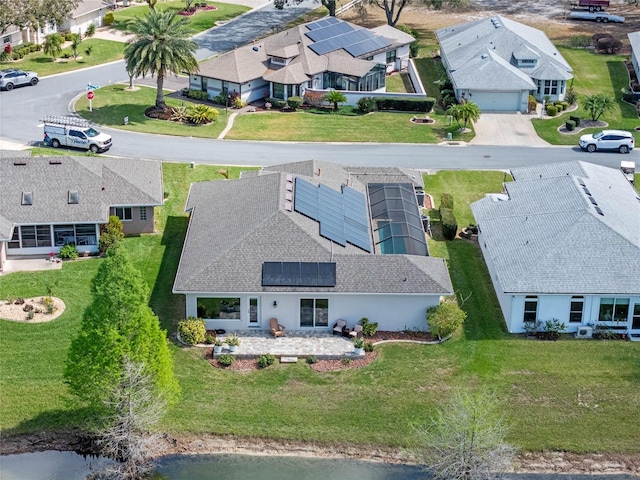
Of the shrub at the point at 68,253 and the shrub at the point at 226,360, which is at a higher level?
the shrub at the point at 68,253

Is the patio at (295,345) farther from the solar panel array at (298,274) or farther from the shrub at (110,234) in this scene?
the shrub at (110,234)

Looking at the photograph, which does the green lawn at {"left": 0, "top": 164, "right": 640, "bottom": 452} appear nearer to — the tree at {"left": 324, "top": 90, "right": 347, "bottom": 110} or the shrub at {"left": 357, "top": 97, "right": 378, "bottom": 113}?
the shrub at {"left": 357, "top": 97, "right": 378, "bottom": 113}

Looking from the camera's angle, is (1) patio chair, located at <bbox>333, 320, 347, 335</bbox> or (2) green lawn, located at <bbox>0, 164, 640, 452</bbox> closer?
(2) green lawn, located at <bbox>0, 164, 640, 452</bbox>

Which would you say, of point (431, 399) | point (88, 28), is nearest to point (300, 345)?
point (431, 399)

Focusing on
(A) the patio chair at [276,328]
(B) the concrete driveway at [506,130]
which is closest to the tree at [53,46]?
(B) the concrete driveway at [506,130]

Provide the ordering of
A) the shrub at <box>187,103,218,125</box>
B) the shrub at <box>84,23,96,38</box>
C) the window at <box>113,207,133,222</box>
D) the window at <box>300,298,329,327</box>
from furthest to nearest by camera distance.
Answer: the shrub at <box>84,23,96,38</box> < the shrub at <box>187,103,218,125</box> < the window at <box>113,207,133,222</box> < the window at <box>300,298,329,327</box>

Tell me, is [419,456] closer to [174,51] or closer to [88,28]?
[174,51]

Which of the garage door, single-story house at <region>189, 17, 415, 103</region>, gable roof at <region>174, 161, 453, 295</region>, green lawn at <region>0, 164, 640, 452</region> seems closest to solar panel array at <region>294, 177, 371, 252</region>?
gable roof at <region>174, 161, 453, 295</region>
